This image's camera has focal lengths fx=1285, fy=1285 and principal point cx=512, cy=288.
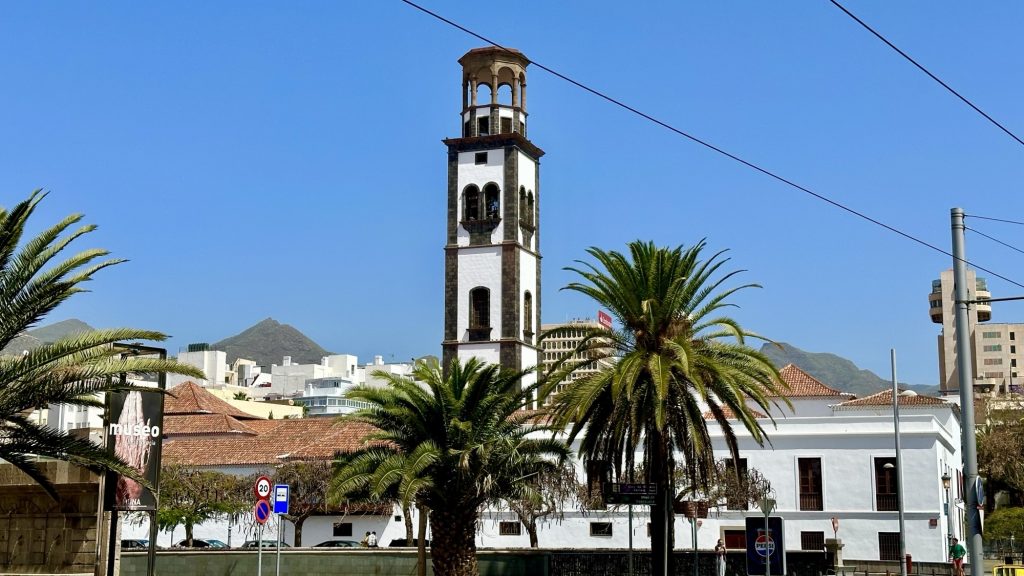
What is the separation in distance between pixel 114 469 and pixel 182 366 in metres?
2.15

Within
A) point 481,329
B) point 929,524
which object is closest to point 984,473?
point 929,524

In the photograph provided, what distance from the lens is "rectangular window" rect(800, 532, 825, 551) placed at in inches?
2046

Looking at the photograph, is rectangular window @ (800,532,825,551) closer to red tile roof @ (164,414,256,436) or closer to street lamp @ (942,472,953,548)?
street lamp @ (942,472,953,548)

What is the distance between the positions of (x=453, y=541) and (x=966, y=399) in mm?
17756

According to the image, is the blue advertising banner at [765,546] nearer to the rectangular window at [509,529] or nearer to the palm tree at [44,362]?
the palm tree at [44,362]

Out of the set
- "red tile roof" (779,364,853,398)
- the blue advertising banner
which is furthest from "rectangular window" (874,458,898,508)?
the blue advertising banner

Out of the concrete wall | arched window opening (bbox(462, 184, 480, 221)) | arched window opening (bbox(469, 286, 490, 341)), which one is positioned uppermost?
arched window opening (bbox(462, 184, 480, 221))

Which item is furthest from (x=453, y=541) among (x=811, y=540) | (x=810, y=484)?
(x=810, y=484)

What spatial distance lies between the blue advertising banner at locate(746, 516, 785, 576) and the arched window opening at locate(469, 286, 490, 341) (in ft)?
126

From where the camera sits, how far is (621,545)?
179 feet

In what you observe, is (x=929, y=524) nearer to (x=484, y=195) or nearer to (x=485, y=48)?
(x=484, y=195)

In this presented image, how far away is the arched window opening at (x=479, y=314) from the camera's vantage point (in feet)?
213

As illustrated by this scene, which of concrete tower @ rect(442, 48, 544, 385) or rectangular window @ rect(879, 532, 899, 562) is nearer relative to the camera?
rectangular window @ rect(879, 532, 899, 562)

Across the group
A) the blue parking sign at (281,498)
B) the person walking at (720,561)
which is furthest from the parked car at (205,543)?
the blue parking sign at (281,498)
